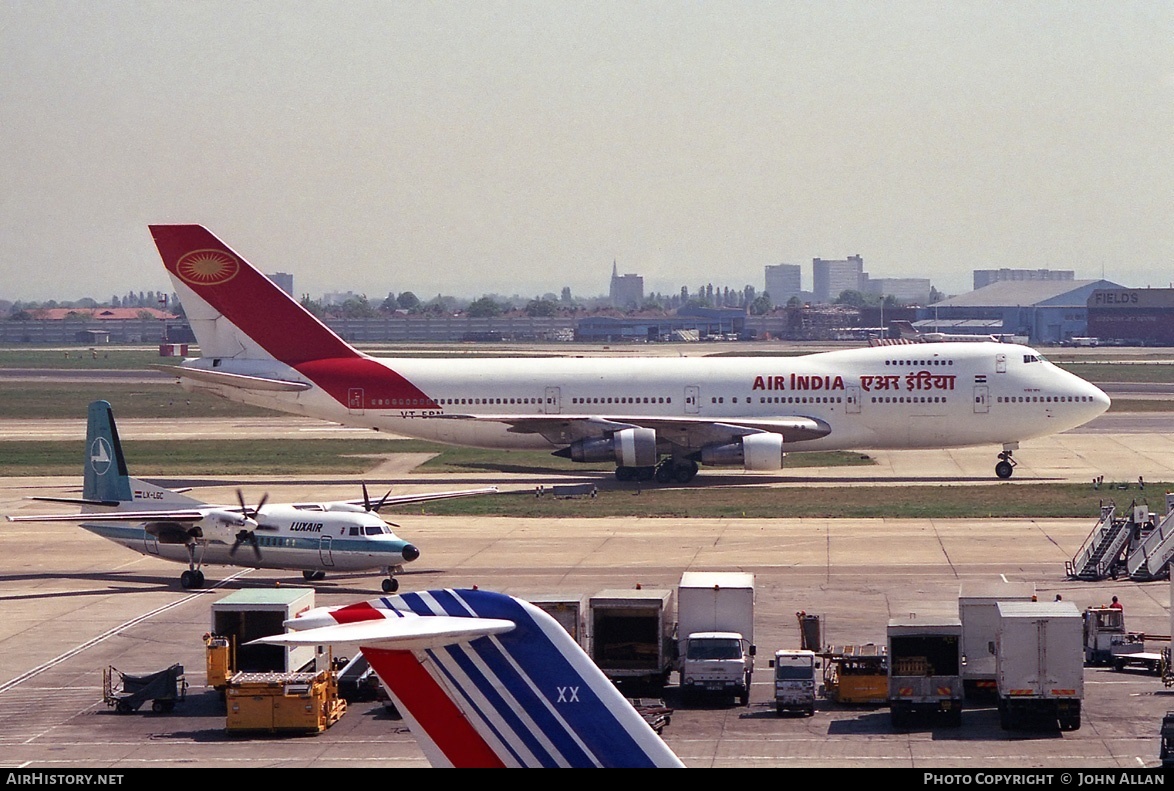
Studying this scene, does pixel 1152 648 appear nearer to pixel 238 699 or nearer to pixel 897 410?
pixel 238 699

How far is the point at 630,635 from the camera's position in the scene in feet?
109

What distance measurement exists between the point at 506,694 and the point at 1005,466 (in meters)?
55.6

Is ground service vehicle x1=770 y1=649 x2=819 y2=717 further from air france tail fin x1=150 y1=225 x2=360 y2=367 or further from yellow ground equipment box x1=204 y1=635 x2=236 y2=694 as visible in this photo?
air france tail fin x1=150 y1=225 x2=360 y2=367

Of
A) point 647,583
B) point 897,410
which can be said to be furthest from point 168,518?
point 897,410

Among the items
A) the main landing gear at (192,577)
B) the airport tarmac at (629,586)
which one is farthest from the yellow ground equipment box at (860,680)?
the main landing gear at (192,577)

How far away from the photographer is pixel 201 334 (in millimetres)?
67875

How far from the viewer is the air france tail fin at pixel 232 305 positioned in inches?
2645

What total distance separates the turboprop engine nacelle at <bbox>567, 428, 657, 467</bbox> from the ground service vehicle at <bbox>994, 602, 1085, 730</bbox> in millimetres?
35110

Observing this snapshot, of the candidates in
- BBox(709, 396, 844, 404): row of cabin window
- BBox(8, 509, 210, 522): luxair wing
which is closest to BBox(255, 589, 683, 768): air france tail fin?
BBox(8, 509, 210, 522): luxair wing

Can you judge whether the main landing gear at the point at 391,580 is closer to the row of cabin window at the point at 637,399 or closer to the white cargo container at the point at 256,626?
the white cargo container at the point at 256,626

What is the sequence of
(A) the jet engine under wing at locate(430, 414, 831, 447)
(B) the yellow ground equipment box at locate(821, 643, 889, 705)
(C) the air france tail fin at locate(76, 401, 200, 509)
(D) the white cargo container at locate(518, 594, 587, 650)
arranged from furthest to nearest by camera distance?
(A) the jet engine under wing at locate(430, 414, 831, 447) < (C) the air france tail fin at locate(76, 401, 200, 509) < (D) the white cargo container at locate(518, 594, 587, 650) < (B) the yellow ground equipment box at locate(821, 643, 889, 705)

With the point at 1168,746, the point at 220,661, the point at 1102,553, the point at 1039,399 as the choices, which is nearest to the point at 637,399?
the point at 1039,399

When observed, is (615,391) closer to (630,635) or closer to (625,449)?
(625,449)

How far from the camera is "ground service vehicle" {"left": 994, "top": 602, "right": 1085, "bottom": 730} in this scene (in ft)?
95.0
